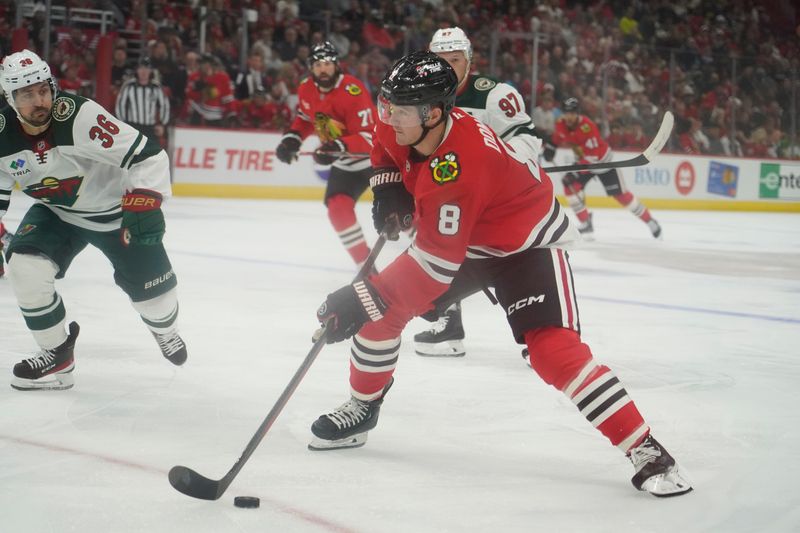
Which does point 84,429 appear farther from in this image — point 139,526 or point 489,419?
point 489,419

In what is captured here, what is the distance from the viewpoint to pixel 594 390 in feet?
8.14

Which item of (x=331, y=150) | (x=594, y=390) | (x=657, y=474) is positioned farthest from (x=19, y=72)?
(x=331, y=150)

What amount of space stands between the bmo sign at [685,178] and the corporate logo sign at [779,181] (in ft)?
3.73

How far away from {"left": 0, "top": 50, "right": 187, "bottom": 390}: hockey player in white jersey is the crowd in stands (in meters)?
7.62

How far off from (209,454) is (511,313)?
0.82 metres

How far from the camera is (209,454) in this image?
8.71ft

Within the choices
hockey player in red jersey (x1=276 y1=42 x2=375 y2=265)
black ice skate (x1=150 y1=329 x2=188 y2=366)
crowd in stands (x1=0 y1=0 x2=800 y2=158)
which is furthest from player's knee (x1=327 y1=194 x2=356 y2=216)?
crowd in stands (x1=0 y1=0 x2=800 y2=158)

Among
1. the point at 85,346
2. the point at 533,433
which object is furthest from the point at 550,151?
the point at 533,433

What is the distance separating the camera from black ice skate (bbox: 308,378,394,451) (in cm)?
275

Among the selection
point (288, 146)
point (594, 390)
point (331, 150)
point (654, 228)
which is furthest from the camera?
point (654, 228)

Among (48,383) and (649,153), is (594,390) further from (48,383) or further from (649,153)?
(48,383)

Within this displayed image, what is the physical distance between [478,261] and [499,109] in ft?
4.30

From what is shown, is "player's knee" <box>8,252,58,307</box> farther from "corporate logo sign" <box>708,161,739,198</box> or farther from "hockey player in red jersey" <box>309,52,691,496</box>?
"corporate logo sign" <box>708,161,739,198</box>

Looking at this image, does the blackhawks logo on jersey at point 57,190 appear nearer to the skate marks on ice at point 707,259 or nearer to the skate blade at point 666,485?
the skate blade at point 666,485
